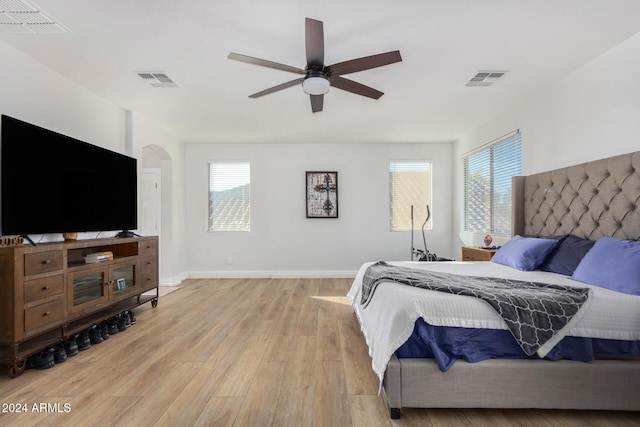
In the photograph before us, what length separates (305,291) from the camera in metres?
4.64

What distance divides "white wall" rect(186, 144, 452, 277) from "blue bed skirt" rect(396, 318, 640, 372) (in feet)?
13.4

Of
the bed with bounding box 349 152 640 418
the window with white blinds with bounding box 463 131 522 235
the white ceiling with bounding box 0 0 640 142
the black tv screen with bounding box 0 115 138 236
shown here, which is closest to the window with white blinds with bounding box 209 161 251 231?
the white ceiling with bounding box 0 0 640 142

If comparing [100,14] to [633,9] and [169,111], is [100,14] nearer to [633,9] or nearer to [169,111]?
[169,111]

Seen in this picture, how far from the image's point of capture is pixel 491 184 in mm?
4473

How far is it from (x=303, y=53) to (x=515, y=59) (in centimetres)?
184

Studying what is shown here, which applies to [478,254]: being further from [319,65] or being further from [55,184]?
[55,184]

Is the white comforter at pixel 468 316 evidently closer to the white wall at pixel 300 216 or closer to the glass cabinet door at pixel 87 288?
the glass cabinet door at pixel 87 288

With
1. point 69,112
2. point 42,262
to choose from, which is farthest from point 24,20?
point 42,262

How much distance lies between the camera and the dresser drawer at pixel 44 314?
218 cm

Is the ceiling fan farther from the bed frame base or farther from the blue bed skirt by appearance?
the bed frame base

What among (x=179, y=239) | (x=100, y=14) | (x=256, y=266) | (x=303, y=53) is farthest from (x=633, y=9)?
(x=179, y=239)

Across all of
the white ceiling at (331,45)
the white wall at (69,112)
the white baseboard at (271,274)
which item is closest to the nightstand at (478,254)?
A: the white ceiling at (331,45)

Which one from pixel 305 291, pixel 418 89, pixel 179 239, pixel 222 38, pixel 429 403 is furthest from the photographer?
pixel 179 239

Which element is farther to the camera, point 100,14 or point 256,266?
point 256,266
